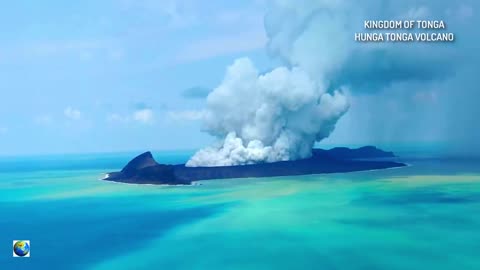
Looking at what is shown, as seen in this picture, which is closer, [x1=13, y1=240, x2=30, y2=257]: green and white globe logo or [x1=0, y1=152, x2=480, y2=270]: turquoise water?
[x1=0, y1=152, x2=480, y2=270]: turquoise water

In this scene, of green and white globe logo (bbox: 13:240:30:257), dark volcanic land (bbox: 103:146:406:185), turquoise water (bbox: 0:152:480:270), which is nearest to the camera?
turquoise water (bbox: 0:152:480:270)

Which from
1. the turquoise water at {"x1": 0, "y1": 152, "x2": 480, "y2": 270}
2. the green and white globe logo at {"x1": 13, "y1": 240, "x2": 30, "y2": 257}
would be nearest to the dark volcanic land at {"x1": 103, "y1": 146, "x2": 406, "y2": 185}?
the turquoise water at {"x1": 0, "y1": 152, "x2": 480, "y2": 270}

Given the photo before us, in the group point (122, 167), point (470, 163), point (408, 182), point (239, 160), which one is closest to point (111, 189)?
point (122, 167)

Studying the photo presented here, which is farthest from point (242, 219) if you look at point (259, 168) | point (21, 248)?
point (21, 248)

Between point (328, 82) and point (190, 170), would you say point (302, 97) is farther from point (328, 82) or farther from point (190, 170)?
point (190, 170)

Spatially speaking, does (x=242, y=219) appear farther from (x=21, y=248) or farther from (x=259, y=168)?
(x=21, y=248)

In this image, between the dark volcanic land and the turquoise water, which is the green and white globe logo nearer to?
the turquoise water
